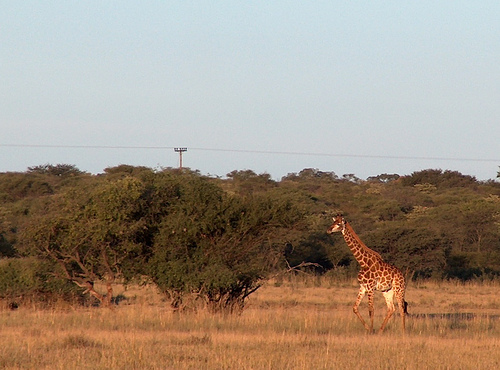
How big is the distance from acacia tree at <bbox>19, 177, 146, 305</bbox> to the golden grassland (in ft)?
3.49

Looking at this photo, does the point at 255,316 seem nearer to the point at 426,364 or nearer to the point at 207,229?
the point at 207,229

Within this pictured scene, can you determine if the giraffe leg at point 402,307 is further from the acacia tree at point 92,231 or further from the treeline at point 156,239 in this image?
the acacia tree at point 92,231

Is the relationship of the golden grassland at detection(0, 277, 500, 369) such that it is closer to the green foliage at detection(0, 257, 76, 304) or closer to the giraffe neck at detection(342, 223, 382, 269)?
the green foliage at detection(0, 257, 76, 304)

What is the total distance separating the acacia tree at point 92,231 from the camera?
16703 millimetres

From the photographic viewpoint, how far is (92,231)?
1664 centimetres

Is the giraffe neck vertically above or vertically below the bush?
above

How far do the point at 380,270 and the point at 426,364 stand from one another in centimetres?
580

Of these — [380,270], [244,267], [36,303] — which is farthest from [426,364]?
[36,303]

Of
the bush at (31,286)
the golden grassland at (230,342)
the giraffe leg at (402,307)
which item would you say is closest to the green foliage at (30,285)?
the bush at (31,286)

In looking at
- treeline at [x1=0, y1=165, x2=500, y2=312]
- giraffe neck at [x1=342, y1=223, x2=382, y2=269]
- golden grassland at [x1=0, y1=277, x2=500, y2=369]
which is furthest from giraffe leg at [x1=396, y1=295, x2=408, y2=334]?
treeline at [x1=0, y1=165, x2=500, y2=312]

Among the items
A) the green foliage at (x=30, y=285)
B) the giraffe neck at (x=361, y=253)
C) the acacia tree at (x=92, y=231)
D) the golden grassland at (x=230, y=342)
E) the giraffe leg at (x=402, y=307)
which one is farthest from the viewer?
the green foliage at (x=30, y=285)

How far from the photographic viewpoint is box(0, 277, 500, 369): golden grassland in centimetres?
1048

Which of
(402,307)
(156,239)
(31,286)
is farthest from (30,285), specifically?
(402,307)

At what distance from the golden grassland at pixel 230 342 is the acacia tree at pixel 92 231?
1.06 metres
